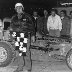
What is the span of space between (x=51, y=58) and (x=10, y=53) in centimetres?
120

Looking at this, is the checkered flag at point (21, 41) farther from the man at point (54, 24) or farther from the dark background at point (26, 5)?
the dark background at point (26, 5)

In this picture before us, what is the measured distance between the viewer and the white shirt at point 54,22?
7.87 meters

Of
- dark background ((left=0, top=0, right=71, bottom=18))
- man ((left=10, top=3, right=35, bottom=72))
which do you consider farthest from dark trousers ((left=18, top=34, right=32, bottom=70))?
dark background ((left=0, top=0, right=71, bottom=18))

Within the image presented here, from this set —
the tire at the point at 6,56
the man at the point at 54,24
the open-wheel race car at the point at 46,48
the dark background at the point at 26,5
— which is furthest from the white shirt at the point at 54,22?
the dark background at the point at 26,5

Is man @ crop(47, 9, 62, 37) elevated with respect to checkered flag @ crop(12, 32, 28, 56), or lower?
elevated

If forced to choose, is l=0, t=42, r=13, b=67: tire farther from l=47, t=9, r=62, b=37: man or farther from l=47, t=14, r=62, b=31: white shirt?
l=47, t=14, r=62, b=31: white shirt

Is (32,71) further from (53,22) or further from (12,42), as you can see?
(53,22)

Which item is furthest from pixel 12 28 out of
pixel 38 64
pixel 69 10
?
pixel 69 10

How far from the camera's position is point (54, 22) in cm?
792

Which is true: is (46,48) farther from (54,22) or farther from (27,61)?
(54,22)

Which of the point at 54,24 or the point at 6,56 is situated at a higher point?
the point at 54,24

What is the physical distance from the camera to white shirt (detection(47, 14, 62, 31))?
25.8 ft

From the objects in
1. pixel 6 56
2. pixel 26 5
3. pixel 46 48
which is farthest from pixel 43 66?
pixel 26 5

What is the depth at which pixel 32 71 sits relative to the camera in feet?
21.0
